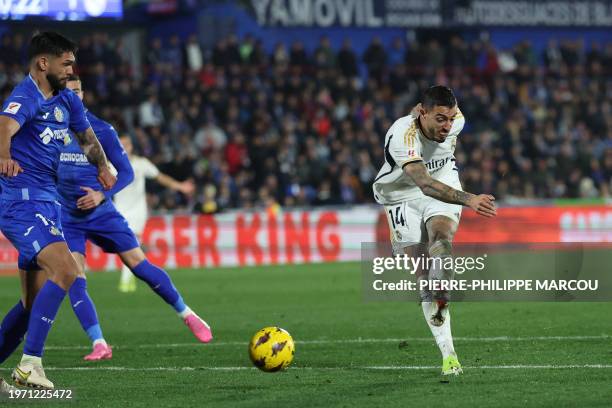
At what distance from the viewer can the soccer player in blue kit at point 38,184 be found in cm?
828

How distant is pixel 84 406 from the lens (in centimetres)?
773

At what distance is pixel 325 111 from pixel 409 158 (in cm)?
2016

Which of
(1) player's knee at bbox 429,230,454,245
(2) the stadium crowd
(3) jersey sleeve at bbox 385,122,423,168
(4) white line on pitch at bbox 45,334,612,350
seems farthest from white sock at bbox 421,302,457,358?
(2) the stadium crowd

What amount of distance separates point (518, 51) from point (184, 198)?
41.8ft

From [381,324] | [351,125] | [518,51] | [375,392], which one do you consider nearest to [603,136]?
[518,51]

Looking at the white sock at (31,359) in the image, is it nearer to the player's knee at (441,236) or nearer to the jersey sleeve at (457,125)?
the player's knee at (441,236)

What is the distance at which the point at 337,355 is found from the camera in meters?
10.4

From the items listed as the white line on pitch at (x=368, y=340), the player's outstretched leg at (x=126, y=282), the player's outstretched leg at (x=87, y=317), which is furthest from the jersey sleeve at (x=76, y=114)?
the player's outstretched leg at (x=126, y=282)

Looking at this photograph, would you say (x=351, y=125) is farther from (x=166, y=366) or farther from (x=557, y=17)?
(x=166, y=366)

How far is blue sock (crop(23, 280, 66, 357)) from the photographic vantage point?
27.2 feet

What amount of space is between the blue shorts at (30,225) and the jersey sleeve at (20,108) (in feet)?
1.94

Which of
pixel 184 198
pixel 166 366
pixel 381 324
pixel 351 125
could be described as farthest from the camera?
pixel 351 125

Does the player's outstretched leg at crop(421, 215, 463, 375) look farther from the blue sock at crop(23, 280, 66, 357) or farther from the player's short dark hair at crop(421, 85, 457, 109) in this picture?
the blue sock at crop(23, 280, 66, 357)

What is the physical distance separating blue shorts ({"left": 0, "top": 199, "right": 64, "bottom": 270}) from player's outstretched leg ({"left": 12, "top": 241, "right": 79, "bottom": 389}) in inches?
2.6
